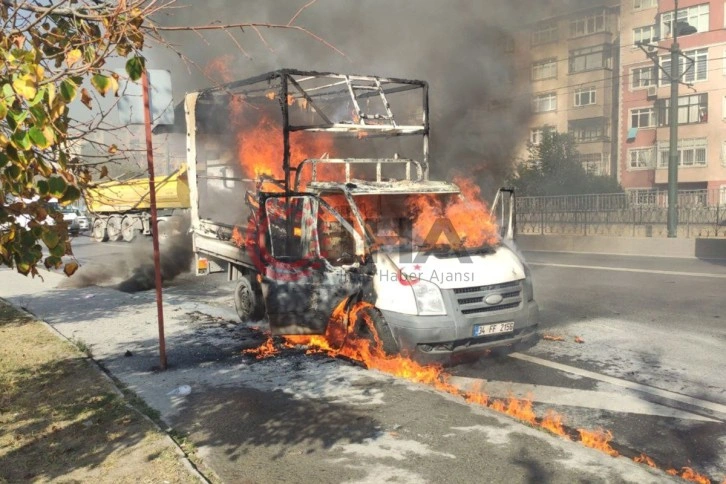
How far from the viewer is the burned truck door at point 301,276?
5992 millimetres

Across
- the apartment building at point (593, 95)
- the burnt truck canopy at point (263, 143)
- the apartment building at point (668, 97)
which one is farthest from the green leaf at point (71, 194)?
the apartment building at point (593, 95)

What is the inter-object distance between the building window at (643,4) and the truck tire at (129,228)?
1338 inches

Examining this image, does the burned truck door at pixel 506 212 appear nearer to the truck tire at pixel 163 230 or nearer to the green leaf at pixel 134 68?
the green leaf at pixel 134 68

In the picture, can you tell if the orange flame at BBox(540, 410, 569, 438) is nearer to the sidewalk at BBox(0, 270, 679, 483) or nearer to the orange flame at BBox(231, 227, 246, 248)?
the sidewalk at BBox(0, 270, 679, 483)

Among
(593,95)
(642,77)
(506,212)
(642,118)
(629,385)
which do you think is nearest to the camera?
(629,385)

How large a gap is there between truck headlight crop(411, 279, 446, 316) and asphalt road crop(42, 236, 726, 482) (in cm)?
70

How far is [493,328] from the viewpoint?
552 cm

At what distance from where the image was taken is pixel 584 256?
16047mm

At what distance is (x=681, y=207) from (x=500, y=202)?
14155 mm

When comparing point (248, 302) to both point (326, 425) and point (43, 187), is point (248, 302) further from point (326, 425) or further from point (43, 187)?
point (43, 187)

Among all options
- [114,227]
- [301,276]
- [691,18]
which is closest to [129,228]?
[114,227]

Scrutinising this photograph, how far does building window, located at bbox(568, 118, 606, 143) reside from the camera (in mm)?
41344

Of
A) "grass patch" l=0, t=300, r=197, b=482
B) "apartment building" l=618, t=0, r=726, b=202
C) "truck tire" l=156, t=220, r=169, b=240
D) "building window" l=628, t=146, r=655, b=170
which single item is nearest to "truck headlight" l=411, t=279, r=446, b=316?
"grass patch" l=0, t=300, r=197, b=482

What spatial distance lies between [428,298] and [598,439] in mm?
1890
